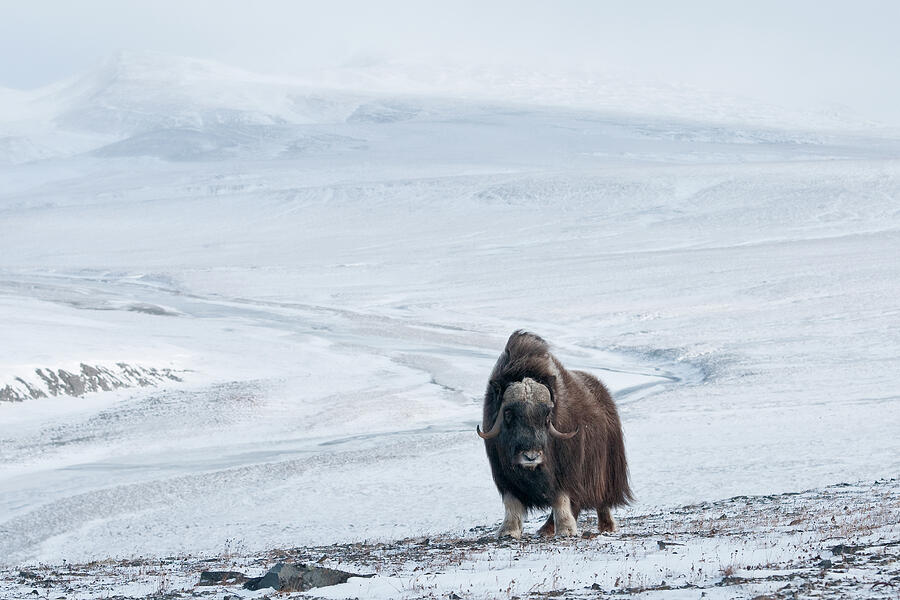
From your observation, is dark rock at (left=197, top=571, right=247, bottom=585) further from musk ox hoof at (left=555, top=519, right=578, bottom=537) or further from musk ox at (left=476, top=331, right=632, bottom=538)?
musk ox hoof at (left=555, top=519, right=578, bottom=537)

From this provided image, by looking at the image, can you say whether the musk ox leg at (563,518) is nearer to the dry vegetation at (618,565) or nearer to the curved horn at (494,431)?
the dry vegetation at (618,565)

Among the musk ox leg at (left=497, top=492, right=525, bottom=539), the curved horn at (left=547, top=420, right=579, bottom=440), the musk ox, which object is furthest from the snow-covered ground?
the curved horn at (left=547, top=420, right=579, bottom=440)

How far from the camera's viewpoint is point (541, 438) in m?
8.20

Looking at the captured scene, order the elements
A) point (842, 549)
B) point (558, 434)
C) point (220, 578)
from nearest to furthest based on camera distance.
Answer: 1. point (842, 549)
2. point (220, 578)
3. point (558, 434)

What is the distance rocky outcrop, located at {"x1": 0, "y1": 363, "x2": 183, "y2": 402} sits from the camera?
82.4ft

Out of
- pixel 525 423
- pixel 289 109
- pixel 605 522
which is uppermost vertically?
pixel 289 109

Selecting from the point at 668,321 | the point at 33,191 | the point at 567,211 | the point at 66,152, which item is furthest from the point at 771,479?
the point at 66,152

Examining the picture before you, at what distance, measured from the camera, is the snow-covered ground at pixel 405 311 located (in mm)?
17188

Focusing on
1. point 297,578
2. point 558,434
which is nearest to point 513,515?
point 558,434

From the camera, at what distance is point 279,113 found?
12738 centimetres

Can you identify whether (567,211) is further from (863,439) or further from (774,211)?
(863,439)

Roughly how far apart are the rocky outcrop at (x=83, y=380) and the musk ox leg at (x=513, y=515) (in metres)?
18.5

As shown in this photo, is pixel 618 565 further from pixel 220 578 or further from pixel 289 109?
pixel 289 109

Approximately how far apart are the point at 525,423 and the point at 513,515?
0.87 metres
